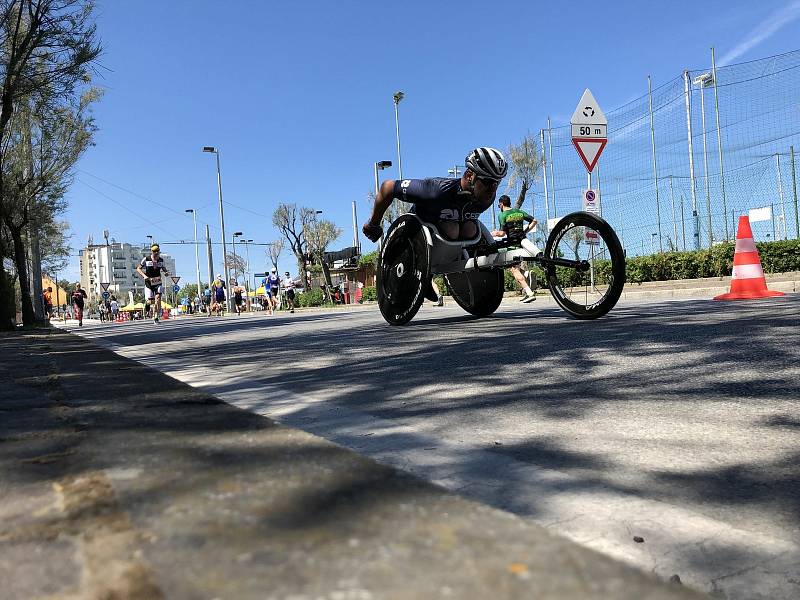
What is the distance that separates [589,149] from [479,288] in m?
5.16

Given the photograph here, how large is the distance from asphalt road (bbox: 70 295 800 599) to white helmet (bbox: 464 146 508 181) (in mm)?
1683

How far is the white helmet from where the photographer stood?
222 inches

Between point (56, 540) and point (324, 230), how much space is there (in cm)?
5945

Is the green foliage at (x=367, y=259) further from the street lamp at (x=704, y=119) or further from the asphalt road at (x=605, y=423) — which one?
the asphalt road at (x=605, y=423)

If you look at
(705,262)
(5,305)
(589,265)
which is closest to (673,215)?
(705,262)

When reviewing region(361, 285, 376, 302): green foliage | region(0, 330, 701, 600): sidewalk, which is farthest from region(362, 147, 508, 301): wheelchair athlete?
region(361, 285, 376, 302): green foliage

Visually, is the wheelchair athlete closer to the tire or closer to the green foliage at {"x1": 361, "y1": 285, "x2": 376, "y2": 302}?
the tire

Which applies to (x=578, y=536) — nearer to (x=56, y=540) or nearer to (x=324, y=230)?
(x=56, y=540)

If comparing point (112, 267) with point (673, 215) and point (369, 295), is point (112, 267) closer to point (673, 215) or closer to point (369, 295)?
point (369, 295)

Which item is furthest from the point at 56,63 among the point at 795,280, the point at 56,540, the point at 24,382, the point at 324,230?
the point at 324,230

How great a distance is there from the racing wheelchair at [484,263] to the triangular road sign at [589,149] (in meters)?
3.82

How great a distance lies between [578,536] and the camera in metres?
1.24

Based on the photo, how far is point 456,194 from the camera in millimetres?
5879

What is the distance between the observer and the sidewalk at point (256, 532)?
0.79m
